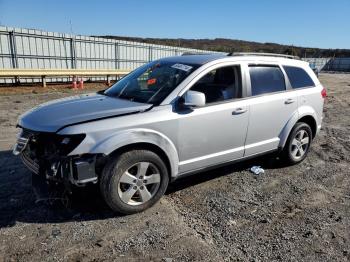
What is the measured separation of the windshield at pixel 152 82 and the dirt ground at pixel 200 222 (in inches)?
52.3

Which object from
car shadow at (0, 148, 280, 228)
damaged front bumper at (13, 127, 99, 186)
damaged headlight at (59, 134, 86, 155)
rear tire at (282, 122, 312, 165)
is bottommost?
car shadow at (0, 148, 280, 228)

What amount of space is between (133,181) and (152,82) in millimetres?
1439

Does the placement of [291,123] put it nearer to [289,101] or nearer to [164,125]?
[289,101]

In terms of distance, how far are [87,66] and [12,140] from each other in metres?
14.9

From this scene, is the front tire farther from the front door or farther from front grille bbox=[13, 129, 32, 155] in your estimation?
front grille bbox=[13, 129, 32, 155]

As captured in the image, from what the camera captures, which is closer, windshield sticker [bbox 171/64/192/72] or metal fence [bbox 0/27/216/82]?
windshield sticker [bbox 171/64/192/72]

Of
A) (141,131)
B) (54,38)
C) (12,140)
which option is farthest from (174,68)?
(54,38)

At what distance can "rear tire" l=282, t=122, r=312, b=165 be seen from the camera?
5.54 metres

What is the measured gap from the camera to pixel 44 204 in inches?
161

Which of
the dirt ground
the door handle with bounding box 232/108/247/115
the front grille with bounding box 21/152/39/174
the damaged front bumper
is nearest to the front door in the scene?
the door handle with bounding box 232/108/247/115

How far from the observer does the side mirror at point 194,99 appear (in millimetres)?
3977

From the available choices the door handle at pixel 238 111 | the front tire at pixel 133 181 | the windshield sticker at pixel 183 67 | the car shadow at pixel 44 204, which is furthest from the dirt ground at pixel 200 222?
the windshield sticker at pixel 183 67

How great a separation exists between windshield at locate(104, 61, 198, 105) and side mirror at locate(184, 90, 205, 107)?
278 millimetres

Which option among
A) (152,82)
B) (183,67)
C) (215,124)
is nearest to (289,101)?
(215,124)
